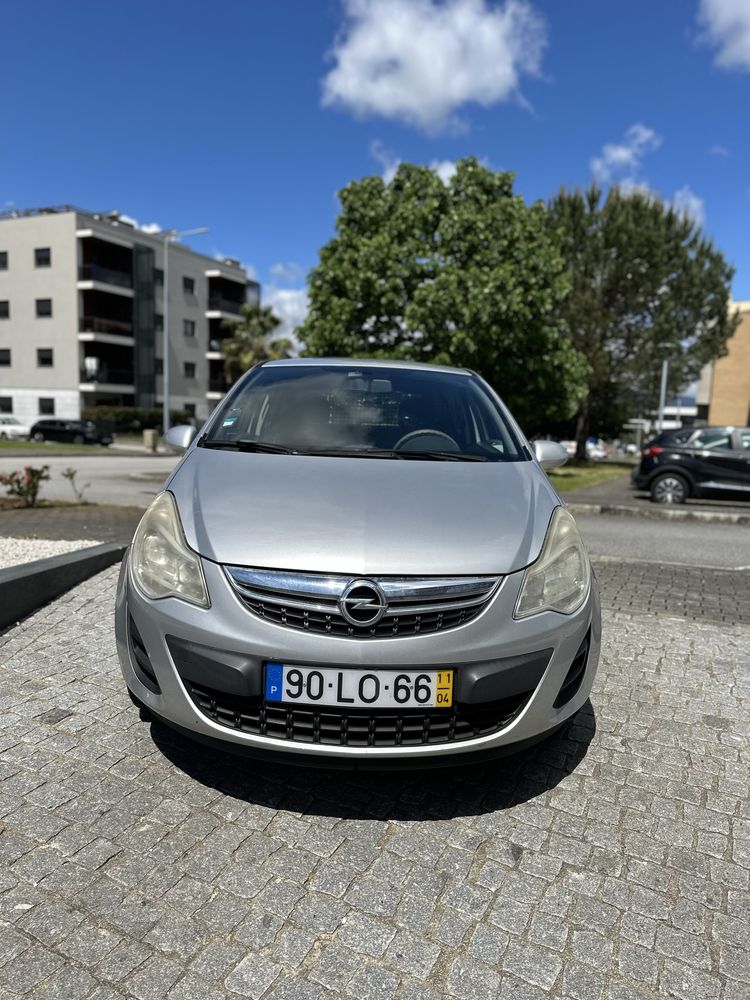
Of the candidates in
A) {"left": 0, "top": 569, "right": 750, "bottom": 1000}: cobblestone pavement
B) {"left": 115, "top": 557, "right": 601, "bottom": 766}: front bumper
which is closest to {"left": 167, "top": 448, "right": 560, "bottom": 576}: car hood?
{"left": 115, "top": 557, "right": 601, "bottom": 766}: front bumper

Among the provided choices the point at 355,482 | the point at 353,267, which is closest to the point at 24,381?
the point at 353,267

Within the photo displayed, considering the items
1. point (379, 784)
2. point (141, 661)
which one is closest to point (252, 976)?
point (379, 784)

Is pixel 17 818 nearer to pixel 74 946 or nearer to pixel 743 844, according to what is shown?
pixel 74 946

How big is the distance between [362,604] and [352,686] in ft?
0.80

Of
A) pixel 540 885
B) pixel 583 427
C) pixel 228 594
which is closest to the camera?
pixel 540 885

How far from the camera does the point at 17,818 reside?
7.54ft

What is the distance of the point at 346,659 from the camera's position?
2105 millimetres

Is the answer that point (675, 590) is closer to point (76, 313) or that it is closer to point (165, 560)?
Result: point (165, 560)

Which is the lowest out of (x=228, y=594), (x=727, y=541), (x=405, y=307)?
(x=727, y=541)

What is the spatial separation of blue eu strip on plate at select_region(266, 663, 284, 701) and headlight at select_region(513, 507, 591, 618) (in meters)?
0.74

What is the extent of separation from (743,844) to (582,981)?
34.9 inches

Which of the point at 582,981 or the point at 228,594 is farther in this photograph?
the point at 228,594

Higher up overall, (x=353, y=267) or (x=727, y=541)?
(x=353, y=267)

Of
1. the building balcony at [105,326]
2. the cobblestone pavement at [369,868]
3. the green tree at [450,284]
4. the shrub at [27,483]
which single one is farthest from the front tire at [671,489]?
the building balcony at [105,326]
